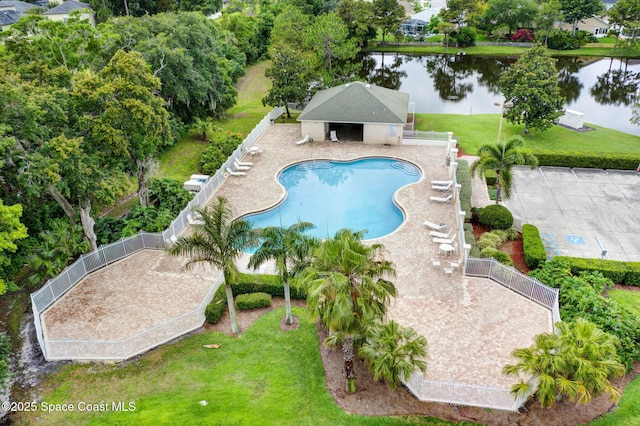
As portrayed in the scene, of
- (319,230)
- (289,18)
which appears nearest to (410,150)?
(319,230)

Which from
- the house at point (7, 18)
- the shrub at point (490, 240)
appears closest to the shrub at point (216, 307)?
the shrub at point (490, 240)

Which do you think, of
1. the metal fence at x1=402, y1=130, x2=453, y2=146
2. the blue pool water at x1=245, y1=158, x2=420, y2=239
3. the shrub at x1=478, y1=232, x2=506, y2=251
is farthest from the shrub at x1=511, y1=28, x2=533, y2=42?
the shrub at x1=478, y1=232, x2=506, y2=251

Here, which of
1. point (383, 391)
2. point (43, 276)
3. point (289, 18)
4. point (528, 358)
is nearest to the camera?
point (528, 358)

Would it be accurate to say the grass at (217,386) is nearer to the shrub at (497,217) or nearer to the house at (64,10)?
the shrub at (497,217)

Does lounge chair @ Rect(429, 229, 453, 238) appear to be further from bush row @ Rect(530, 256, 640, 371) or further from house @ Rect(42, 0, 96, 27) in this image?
house @ Rect(42, 0, 96, 27)

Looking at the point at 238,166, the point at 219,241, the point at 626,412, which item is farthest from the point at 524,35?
the point at 219,241

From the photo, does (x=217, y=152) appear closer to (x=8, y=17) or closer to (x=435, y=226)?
(x=435, y=226)

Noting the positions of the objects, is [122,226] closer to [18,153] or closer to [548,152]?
[18,153]
